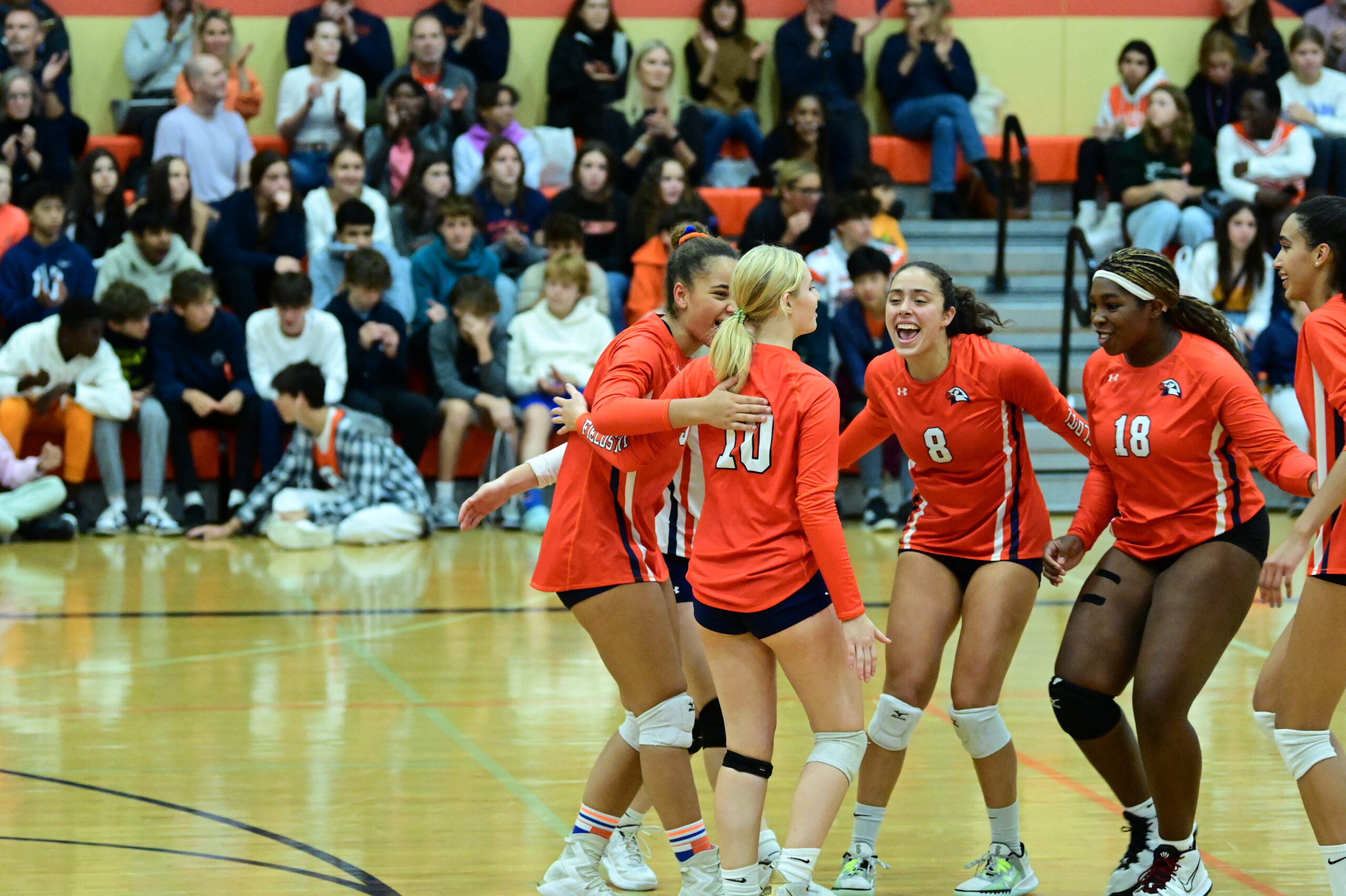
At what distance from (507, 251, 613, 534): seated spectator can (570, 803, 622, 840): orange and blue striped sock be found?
20.3 feet

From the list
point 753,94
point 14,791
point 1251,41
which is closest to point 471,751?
point 14,791

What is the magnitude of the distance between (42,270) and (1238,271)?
7.96m

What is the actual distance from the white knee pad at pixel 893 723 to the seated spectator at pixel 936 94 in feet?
29.3

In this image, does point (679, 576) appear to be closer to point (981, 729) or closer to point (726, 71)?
point (981, 729)

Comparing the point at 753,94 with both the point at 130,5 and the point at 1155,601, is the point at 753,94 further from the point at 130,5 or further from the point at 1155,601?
the point at 1155,601

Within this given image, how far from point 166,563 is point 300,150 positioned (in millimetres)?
4035

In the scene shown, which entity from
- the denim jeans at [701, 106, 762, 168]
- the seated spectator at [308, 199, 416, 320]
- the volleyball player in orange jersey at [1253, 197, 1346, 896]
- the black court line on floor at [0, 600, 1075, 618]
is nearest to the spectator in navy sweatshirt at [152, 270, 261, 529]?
the seated spectator at [308, 199, 416, 320]

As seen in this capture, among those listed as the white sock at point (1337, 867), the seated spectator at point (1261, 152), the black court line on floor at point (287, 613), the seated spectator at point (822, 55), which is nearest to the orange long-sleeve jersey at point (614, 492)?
the white sock at point (1337, 867)

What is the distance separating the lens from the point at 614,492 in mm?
4062

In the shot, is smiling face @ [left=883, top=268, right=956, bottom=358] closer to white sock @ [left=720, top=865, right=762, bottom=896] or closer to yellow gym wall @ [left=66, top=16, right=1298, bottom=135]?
white sock @ [left=720, top=865, right=762, bottom=896]

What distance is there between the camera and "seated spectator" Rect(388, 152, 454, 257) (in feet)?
36.7

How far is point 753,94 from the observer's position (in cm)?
1294

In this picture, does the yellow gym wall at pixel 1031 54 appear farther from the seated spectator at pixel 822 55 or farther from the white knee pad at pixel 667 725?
the white knee pad at pixel 667 725

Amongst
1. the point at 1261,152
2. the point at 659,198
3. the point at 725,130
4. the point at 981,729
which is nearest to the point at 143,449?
the point at 659,198
